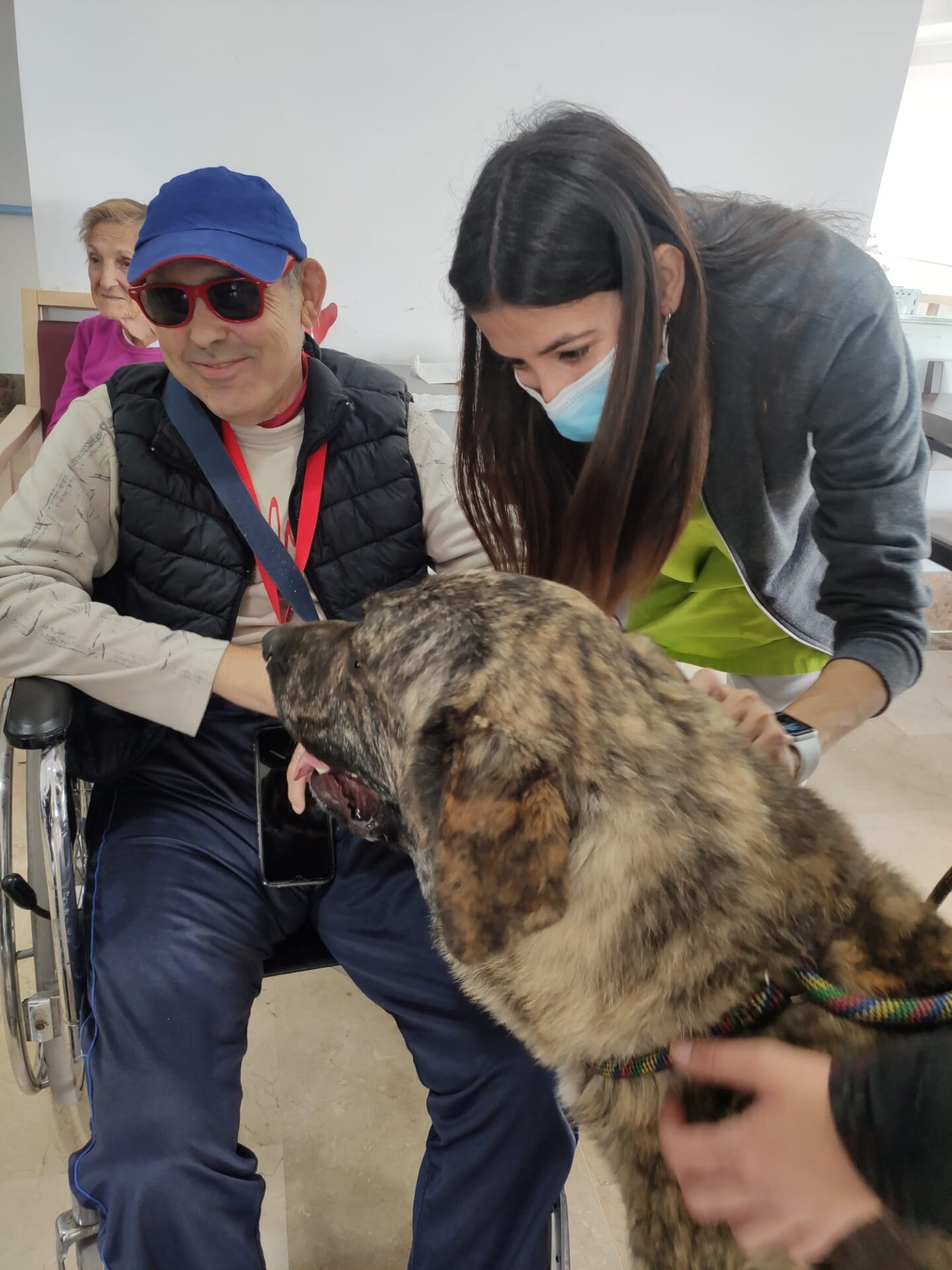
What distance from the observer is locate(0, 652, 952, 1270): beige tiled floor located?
149 cm

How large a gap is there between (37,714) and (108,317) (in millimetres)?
1820

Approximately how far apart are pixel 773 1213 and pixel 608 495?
1.01 meters

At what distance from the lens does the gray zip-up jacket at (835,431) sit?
133 cm

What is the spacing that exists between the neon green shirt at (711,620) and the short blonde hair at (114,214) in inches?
78.0

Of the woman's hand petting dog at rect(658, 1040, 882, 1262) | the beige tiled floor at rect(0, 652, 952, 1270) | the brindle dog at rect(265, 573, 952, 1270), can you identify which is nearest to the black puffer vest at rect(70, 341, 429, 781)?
the brindle dog at rect(265, 573, 952, 1270)

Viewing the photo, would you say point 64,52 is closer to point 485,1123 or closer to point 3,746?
point 3,746

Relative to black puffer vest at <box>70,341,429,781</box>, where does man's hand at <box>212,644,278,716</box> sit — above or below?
below

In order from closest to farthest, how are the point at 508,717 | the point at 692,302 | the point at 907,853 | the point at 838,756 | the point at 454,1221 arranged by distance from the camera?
1. the point at 508,717
2. the point at 454,1221
3. the point at 692,302
4. the point at 907,853
5. the point at 838,756

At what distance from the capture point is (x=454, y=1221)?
1190mm

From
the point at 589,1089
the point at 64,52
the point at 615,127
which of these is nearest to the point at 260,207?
the point at 615,127

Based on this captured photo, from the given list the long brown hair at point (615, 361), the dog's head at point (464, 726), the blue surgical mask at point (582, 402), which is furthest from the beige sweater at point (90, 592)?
the blue surgical mask at point (582, 402)

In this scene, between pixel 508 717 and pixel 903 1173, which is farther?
pixel 508 717

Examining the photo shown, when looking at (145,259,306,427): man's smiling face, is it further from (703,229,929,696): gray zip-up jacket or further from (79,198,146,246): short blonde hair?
(79,198,146,246): short blonde hair

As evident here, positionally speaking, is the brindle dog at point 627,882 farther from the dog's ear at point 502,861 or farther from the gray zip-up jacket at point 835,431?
the gray zip-up jacket at point 835,431
